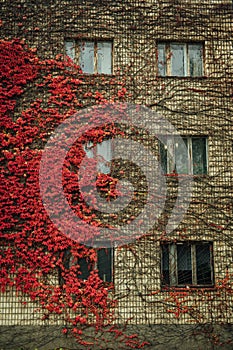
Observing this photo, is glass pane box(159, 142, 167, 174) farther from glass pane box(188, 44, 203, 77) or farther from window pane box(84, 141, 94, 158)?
glass pane box(188, 44, 203, 77)

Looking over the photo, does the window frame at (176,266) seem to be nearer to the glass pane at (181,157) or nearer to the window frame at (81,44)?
the glass pane at (181,157)

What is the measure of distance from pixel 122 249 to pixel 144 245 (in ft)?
1.85

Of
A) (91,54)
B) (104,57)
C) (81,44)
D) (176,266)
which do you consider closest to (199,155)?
(176,266)

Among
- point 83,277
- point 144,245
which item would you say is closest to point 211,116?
point 144,245

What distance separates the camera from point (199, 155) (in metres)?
11.9

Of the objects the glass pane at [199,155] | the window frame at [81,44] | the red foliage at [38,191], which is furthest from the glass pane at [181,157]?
the window frame at [81,44]

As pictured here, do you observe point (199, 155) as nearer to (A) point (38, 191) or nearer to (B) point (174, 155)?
(B) point (174, 155)

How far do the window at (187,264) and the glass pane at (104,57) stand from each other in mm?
4902

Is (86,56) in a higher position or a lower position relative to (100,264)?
higher

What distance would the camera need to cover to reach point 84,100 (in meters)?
11.6

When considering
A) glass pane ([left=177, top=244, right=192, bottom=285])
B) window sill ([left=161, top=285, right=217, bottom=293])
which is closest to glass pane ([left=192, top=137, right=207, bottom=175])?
glass pane ([left=177, top=244, right=192, bottom=285])

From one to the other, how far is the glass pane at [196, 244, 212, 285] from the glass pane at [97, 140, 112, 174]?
3.06 meters

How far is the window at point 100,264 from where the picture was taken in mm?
10865

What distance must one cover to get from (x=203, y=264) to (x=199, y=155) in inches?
112
